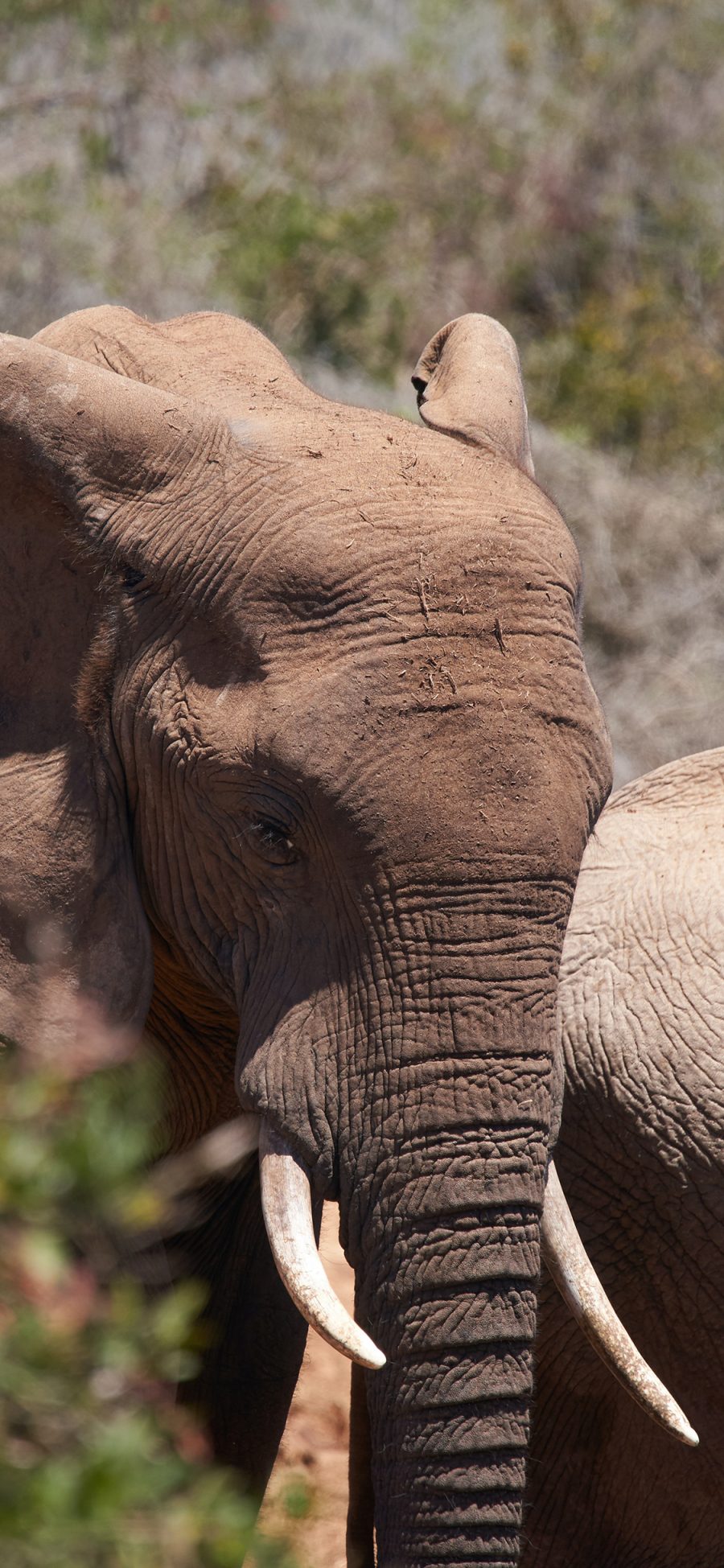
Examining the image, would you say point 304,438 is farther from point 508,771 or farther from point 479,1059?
point 479,1059

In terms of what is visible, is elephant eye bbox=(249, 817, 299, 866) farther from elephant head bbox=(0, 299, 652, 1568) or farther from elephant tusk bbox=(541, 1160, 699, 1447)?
elephant tusk bbox=(541, 1160, 699, 1447)

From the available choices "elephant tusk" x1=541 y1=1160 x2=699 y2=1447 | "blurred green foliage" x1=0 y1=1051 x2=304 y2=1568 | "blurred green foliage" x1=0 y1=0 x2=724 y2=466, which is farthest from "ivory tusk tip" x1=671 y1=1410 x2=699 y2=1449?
"blurred green foliage" x1=0 y1=0 x2=724 y2=466

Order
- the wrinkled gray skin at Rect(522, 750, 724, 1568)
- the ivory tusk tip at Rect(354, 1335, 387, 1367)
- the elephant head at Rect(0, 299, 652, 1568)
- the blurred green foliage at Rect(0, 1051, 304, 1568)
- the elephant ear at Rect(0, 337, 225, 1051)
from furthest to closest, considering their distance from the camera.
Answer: the wrinkled gray skin at Rect(522, 750, 724, 1568)
the elephant ear at Rect(0, 337, 225, 1051)
the elephant head at Rect(0, 299, 652, 1568)
the ivory tusk tip at Rect(354, 1335, 387, 1367)
the blurred green foliage at Rect(0, 1051, 304, 1568)

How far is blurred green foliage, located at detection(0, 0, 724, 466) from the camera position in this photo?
9312 mm

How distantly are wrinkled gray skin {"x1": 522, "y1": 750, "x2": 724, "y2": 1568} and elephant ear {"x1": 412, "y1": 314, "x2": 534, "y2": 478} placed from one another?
1.03m

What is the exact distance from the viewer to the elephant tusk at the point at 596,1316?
2.55 meters

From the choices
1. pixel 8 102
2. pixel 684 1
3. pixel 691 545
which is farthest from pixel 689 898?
pixel 684 1

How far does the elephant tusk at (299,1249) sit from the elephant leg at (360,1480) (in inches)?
57.9

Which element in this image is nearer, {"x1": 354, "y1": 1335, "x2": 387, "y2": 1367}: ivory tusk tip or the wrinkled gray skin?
{"x1": 354, "y1": 1335, "x2": 387, "y2": 1367}: ivory tusk tip

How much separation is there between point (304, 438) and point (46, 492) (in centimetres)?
39

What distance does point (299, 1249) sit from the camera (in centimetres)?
250

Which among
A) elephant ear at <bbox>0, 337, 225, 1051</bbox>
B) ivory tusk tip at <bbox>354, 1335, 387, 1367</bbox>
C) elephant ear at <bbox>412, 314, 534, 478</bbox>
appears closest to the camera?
ivory tusk tip at <bbox>354, 1335, 387, 1367</bbox>

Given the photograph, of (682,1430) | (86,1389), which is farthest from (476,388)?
(86,1389)

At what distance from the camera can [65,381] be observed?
8.86 feet
